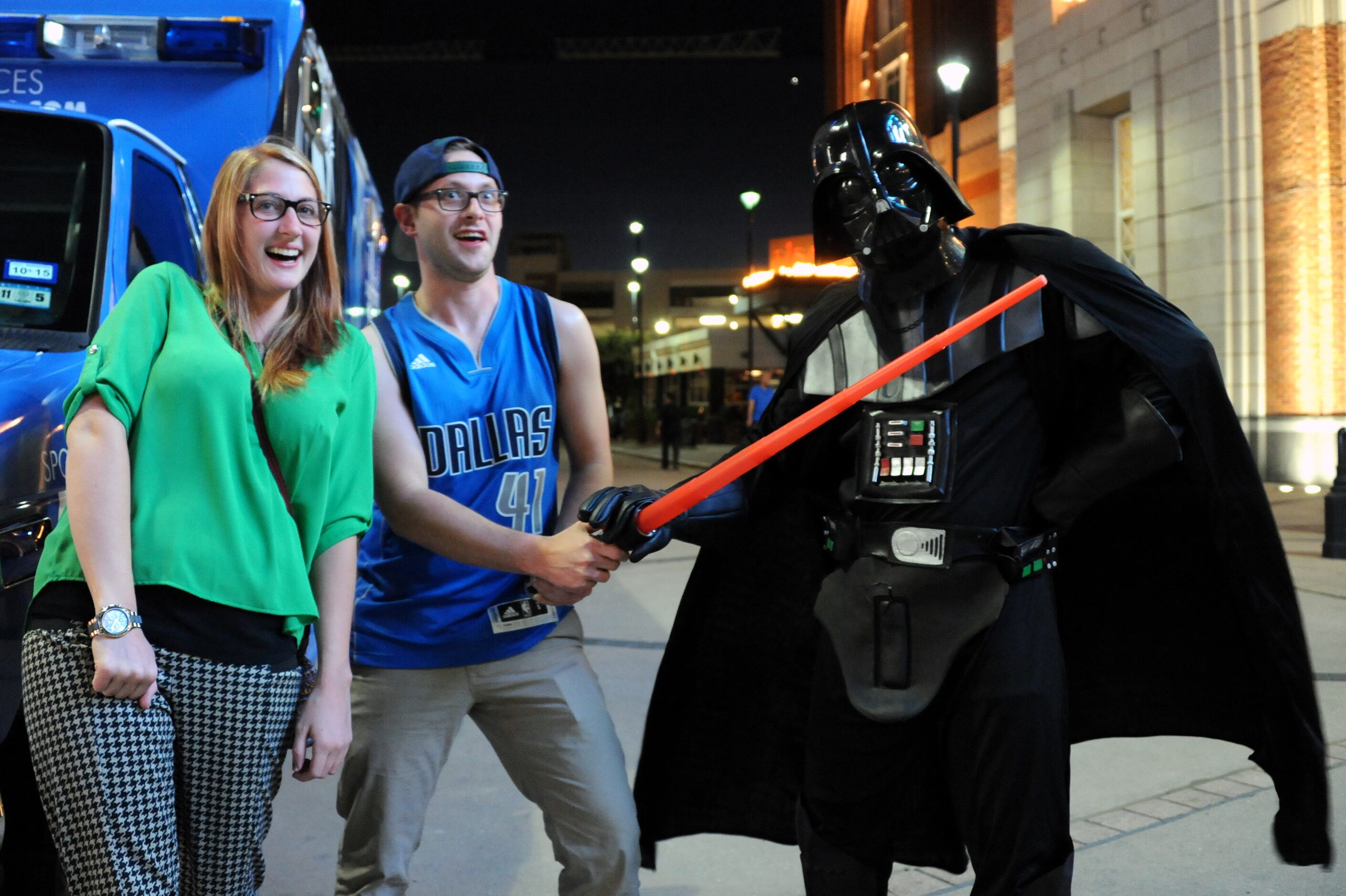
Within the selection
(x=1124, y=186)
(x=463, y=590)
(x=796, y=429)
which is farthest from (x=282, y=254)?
(x=1124, y=186)

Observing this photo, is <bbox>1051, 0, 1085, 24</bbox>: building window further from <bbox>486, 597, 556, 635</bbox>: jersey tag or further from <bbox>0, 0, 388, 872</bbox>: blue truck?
<bbox>486, 597, 556, 635</bbox>: jersey tag

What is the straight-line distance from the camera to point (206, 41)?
192 inches

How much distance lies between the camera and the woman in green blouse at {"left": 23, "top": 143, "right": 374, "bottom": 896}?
74.7 inches

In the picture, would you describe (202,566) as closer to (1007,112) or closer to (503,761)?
(503,761)

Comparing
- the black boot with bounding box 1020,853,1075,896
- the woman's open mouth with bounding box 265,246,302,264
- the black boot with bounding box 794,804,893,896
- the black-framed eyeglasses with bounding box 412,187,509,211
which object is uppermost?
the black-framed eyeglasses with bounding box 412,187,509,211

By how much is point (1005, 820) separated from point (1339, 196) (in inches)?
642

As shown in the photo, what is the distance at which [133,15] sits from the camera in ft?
16.1

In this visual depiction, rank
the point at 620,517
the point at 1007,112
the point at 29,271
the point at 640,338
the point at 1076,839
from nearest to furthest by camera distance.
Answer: the point at 620,517
the point at 29,271
the point at 1076,839
the point at 1007,112
the point at 640,338

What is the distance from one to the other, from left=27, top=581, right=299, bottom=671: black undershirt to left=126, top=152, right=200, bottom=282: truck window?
198cm

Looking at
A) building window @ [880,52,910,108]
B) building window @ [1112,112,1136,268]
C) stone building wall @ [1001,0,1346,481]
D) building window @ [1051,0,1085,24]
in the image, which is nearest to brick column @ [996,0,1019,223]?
building window @ [1051,0,1085,24]

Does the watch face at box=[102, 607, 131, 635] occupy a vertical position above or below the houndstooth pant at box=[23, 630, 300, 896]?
above

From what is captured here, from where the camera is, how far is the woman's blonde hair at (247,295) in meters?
2.15

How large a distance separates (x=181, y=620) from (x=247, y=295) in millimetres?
611

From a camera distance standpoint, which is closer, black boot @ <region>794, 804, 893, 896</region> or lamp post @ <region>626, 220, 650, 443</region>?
black boot @ <region>794, 804, 893, 896</region>
